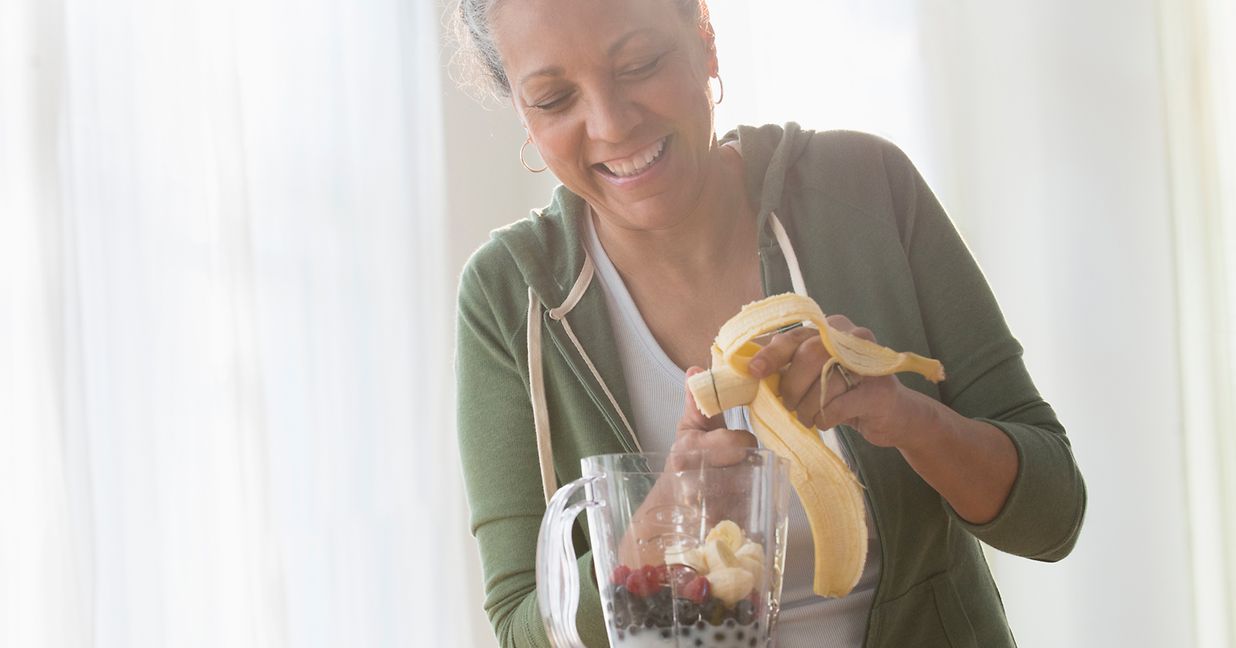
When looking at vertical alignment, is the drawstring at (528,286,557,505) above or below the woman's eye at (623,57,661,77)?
below

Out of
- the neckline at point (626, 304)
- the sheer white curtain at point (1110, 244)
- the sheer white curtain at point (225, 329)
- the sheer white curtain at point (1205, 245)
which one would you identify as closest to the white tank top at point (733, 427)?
the neckline at point (626, 304)

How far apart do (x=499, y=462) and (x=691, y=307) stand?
304 millimetres

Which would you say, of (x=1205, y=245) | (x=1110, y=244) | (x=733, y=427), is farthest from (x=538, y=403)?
(x=1205, y=245)

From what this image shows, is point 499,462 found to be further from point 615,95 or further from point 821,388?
point 821,388

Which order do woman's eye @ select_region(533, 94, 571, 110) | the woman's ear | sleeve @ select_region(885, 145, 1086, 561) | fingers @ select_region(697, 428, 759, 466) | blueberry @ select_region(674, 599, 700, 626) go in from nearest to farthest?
blueberry @ select_region(674, 599, 700, 626)
fingers @ select_region(697, 428, 759, 466)
sleeve @ select_region(885, 145, 1086, 561)
woman's eye @ select_region(533, 94, 571, 110)
the woman's ear

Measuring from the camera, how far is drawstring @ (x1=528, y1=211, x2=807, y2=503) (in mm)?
1487

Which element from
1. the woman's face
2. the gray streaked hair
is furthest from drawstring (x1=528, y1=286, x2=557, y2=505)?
the gray streaked hair

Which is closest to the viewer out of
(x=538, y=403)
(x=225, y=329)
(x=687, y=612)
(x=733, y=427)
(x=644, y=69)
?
(x=687, y=612)

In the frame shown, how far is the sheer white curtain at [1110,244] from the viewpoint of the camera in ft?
9.69

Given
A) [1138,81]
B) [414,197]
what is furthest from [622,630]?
[1138,81]

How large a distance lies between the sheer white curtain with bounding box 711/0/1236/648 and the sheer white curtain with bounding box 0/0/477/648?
1.30 m

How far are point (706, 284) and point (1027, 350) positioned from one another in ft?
5.77

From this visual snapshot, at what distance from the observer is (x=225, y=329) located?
242 cm

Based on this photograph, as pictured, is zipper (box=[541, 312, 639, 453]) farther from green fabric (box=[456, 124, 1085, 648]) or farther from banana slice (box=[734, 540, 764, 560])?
banana slice (box=[734, 540, 764, 560])
